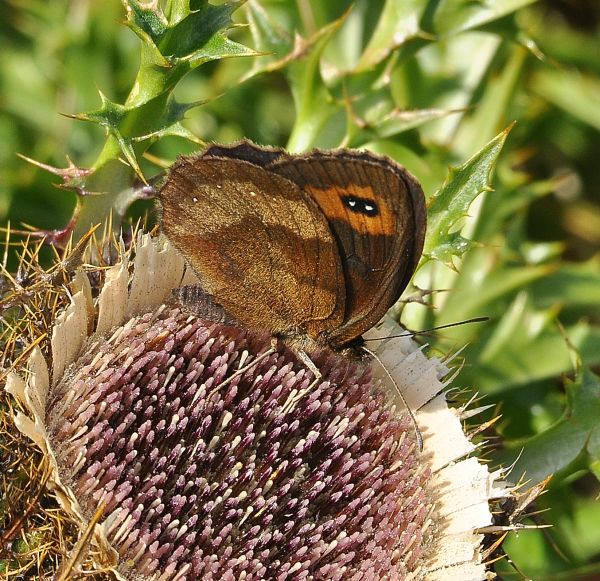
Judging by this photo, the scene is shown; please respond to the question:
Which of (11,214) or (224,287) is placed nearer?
(224,287)

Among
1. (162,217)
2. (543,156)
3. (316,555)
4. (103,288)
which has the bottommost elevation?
(316,555)

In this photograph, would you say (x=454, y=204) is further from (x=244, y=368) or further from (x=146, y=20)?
(x=146, y=20)

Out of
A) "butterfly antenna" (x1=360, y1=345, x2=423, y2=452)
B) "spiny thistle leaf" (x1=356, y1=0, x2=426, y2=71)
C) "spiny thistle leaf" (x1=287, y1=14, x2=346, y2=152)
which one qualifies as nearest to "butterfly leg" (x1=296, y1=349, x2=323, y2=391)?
"butterfly antenna" (x1=360, y1=345, x2=423, y2=452)

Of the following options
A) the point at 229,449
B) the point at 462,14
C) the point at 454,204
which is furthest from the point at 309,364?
the point at 462,14

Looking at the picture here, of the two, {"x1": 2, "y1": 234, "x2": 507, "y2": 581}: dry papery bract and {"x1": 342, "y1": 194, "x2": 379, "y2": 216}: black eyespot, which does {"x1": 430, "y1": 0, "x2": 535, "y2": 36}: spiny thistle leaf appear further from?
{"x1": 342, "y1": 194, "x2": 379, "y2": 216}: black eyespot

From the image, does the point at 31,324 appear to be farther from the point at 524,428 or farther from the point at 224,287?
the point at 524,428

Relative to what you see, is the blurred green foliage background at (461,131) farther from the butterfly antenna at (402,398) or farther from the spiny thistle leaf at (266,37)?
the butterfly antenna at (402,398)

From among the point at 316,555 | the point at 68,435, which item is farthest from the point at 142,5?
the point at 316,555
